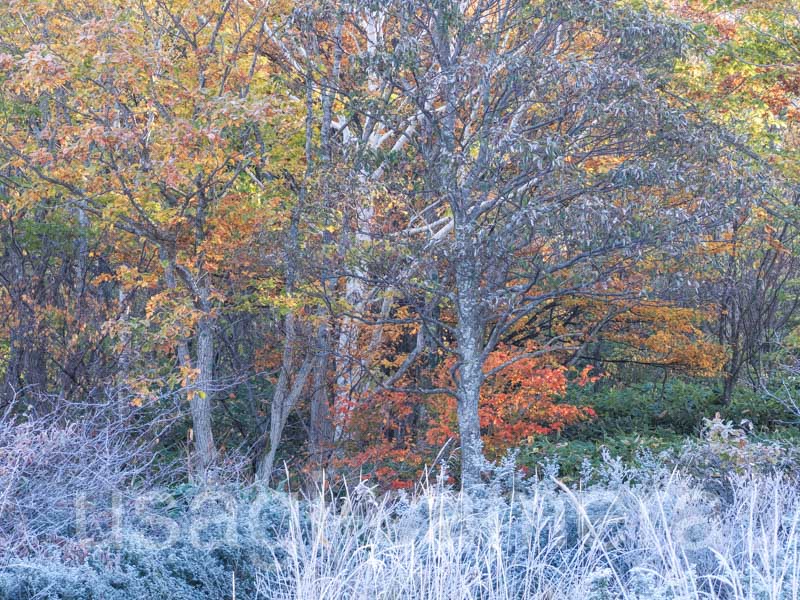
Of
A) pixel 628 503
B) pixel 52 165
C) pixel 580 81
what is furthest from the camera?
pixel 52 165

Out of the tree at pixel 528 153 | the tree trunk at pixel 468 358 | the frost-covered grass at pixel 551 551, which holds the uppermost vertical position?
the tree at pixel 528 153

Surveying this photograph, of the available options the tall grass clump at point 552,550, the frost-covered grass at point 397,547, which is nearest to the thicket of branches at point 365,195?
the frost-covered grass at point 397,547

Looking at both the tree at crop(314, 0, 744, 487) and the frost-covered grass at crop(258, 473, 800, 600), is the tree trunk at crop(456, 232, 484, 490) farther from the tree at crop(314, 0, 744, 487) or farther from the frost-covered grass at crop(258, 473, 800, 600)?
the frost-covered grass at crop(258, 473, 800, 600)

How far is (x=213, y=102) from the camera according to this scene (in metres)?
9.06

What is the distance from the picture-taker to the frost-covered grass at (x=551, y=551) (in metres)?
4.29

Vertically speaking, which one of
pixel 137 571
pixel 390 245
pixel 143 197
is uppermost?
pixel 143 197

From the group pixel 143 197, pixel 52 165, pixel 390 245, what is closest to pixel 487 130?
pixel 390 245

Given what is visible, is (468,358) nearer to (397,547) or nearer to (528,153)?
(528,153)

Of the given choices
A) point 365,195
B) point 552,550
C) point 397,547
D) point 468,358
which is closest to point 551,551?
point 552,550

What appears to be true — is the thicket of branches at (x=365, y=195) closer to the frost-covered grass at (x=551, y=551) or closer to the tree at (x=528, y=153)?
the tree at (x=528, y=153)

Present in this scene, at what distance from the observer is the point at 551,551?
17.6 feet

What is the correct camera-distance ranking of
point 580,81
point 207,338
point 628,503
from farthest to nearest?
point 207,338
point 580,81
point 628,503

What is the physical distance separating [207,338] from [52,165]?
256 cm

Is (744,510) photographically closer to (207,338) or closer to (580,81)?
(580,81)
